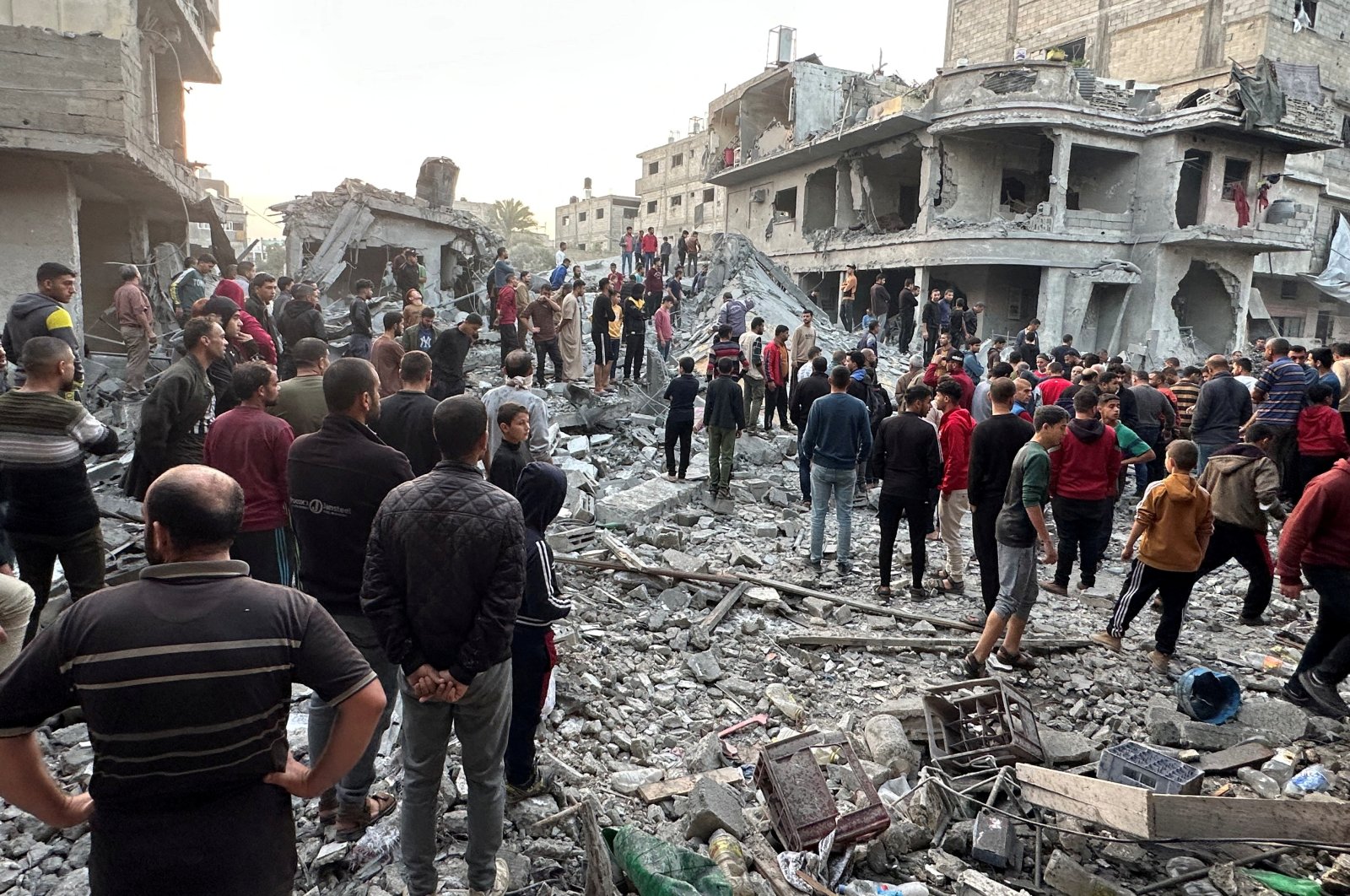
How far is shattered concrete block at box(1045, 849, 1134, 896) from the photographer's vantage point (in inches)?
124

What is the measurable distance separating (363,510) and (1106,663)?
517 centimetres

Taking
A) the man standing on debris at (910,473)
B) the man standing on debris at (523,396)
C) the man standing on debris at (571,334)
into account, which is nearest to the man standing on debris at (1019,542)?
the man standing on debris at (910,473)

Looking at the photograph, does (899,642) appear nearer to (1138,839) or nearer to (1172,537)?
(1172,537)

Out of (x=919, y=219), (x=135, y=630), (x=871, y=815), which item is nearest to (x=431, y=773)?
(x=135, y=630)

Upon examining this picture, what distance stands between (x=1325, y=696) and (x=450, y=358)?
7.51 meters

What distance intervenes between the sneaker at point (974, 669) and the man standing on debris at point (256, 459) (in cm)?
442

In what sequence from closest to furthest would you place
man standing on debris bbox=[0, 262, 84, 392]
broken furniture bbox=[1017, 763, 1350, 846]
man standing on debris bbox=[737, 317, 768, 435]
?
broken furniture bbox=[1017, 763, 1350, 846] → man standing on debris bbox=[0, 262, 84, 392] → man standing on debris bbox=[737, 317, 768, 435]

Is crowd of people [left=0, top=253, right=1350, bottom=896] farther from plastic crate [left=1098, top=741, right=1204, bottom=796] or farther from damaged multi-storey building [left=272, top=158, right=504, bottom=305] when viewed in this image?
damaged multi-storey building [left=272, top=158, right=504, bottom=305]

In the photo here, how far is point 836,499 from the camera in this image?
23.5 feet

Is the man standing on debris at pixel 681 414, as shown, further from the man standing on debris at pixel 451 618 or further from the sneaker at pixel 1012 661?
the man standing on debris at pixel 451 618

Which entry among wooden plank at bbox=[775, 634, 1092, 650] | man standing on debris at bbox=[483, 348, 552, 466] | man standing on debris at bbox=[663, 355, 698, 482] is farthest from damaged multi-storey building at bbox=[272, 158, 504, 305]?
wooden plank at bbox=[775, 634, 1092, 650]

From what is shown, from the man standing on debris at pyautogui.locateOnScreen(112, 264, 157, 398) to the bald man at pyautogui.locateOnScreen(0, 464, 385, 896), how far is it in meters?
9.55

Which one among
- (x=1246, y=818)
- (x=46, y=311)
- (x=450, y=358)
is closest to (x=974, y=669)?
(x=1246, y=818)

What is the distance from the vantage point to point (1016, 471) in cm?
505
